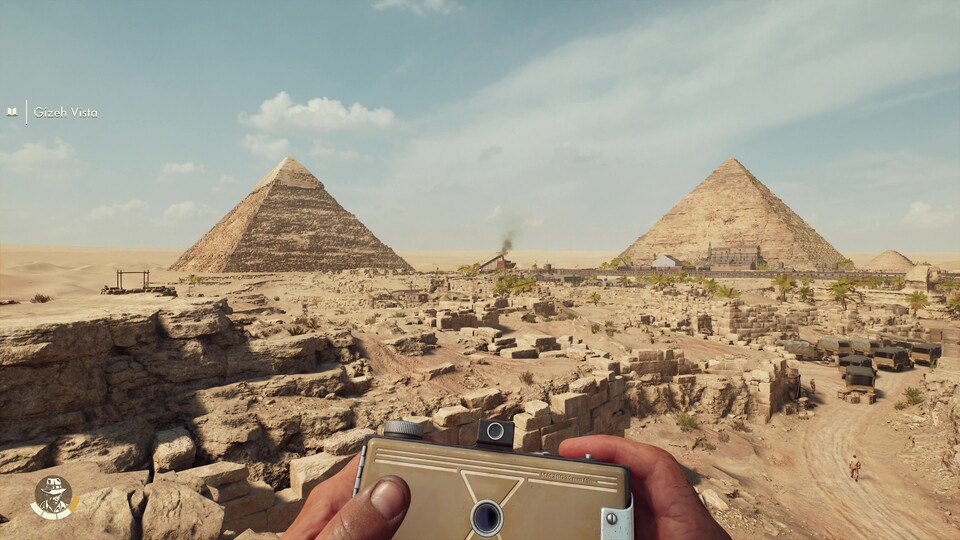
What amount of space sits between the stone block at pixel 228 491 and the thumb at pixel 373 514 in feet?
14.8

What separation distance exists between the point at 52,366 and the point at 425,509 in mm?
6742

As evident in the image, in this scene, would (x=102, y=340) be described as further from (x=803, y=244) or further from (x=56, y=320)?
(x=803, y=244)

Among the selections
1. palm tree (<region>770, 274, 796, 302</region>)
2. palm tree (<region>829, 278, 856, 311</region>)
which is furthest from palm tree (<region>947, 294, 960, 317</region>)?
palm tree (<region>770, 274, 796, 302</region>)

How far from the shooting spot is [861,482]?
10.1 metres

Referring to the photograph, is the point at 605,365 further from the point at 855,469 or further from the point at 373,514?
the point at 373,514

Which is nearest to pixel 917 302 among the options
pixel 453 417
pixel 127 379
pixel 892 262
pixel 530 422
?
pixel 530 422

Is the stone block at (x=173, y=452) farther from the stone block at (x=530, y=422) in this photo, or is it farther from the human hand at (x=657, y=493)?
the human hand at (x=657, y=493)

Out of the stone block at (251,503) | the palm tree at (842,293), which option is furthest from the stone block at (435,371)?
the palm tree at (842,293)

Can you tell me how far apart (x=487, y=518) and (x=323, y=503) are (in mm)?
612

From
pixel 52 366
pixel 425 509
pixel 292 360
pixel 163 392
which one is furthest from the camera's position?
pixel 292 360

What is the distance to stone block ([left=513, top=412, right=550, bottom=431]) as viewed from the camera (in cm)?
761

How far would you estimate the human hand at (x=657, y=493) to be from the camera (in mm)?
1609

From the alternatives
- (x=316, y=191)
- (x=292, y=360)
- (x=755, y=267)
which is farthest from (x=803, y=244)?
(x=292, y=360)

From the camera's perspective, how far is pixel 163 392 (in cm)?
700
